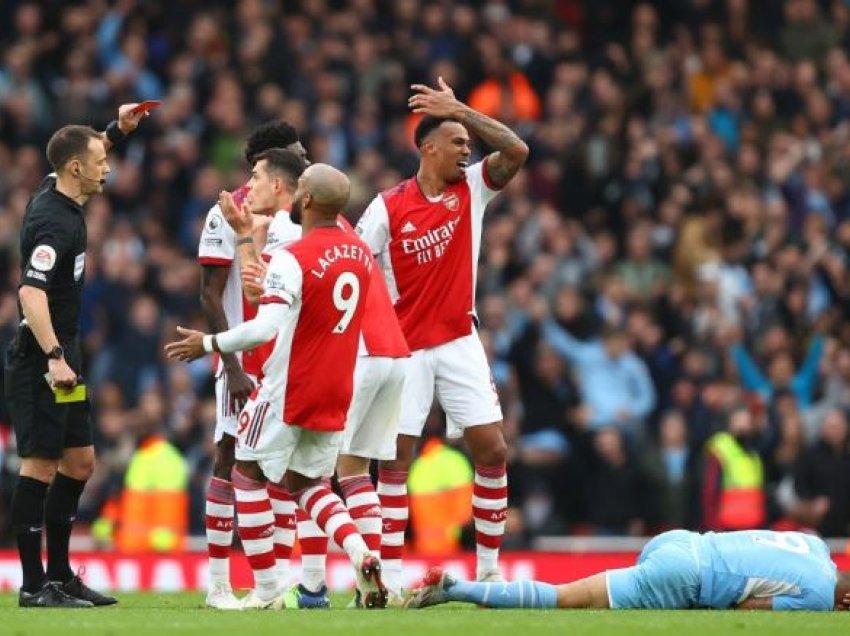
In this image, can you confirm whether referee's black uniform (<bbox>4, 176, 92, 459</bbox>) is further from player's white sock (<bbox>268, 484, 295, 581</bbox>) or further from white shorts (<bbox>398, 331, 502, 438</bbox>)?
white shorts (<bbox>398, 331, 502, 438</bbox>)

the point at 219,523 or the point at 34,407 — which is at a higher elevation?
the point at 34,407

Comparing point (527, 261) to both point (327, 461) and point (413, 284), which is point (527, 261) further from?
point (327, 461)

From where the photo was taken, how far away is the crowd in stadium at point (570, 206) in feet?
67.2

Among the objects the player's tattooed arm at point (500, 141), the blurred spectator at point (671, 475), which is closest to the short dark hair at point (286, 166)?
the player's tattooed arm at point (500, 141)

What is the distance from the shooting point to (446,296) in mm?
13281

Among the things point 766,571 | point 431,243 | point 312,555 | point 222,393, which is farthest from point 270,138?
point 766,571

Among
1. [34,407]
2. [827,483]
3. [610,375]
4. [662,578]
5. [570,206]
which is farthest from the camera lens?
[570,206]

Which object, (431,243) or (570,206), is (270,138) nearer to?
(431,243)

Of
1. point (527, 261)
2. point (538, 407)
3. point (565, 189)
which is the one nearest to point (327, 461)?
point (538, 407)

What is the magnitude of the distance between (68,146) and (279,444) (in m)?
2.28

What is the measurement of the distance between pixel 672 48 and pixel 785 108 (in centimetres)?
175

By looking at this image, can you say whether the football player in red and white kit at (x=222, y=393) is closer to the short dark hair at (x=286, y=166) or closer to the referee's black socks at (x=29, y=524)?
the short dark hair at (x=286, y=166)

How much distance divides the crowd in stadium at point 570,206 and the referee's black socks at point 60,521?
278 inches

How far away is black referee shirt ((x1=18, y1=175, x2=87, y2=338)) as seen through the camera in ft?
40.1
